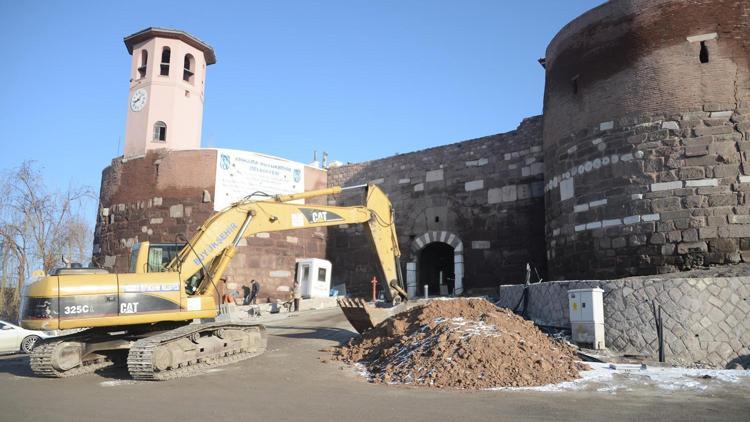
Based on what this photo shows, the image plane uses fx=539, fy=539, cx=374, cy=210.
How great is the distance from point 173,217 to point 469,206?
433 inches

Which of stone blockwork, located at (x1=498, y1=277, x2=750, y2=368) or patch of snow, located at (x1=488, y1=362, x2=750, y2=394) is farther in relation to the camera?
stone blockwork, located at (x1=498, y1=277, x2=750, y2=368)

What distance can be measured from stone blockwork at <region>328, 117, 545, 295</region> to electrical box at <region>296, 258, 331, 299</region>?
78 cm

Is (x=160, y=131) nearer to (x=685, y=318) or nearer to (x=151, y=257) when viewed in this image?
(x=151, y=257)

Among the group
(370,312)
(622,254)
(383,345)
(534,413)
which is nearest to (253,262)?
(370,312)

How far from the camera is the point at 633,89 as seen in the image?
1247cm

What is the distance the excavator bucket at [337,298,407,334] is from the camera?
10.9m

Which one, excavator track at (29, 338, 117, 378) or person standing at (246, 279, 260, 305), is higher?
person standing at (246, 279, 260, 305)

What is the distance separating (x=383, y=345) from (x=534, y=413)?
13.9 ft

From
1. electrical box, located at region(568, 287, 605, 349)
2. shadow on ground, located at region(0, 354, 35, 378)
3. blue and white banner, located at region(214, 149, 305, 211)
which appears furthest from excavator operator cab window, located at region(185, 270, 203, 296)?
blue and white banner, located at region(214, 149, 305, 211)

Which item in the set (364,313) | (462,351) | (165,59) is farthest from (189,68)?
(462,351)

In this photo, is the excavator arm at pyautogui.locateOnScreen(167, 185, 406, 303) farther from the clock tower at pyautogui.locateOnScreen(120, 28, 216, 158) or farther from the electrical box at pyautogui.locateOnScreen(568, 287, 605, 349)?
the clock tower at pyautogui.locateOnScreen(120, 28, 216, 158)

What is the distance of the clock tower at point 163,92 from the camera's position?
22.2 meters

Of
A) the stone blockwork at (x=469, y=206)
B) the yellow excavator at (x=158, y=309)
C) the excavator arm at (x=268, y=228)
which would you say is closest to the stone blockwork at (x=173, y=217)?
the stone blockwork at (x=469, y=206)

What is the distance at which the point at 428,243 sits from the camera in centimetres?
1966
